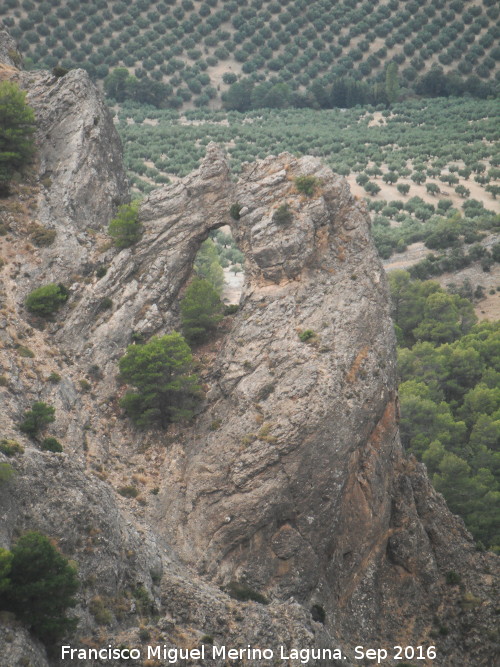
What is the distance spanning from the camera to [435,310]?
94375 mm

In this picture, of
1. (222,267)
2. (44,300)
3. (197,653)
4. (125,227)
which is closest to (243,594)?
(197,653)

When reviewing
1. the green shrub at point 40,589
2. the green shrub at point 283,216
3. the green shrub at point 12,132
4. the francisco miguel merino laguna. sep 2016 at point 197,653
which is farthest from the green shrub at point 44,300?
the francisco miguel merino laguna. sep 2016 at point 197,653

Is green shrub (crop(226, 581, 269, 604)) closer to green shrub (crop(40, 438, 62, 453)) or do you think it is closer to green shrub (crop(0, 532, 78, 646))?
green shrub (crop(0, 532, 78, 646))

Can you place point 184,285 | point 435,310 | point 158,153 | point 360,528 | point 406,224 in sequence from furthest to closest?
point 158,153, point 406,224, point 435,310, point 184,285, point 360,528

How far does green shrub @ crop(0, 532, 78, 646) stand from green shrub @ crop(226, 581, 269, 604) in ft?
44.5

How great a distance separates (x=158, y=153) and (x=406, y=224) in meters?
48.0

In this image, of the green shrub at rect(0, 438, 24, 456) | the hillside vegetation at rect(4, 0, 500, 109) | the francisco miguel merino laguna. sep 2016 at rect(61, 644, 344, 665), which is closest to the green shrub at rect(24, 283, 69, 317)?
the green shrub at rect(0, 438, 24, 456)

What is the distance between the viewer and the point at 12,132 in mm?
60906

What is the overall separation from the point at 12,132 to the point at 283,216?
25.2m

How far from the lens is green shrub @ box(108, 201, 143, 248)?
59.2 metres

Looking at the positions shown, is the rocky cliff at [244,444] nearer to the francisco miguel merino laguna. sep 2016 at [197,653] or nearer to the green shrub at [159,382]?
the francisco miguel merino laguna. sep 2016 at [197,653]

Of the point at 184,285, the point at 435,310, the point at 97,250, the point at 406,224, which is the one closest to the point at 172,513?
the point at 184,285

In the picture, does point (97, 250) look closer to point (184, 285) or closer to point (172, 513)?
point (184, 285)

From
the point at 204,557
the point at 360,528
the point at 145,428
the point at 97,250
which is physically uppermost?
the point at 97,250
